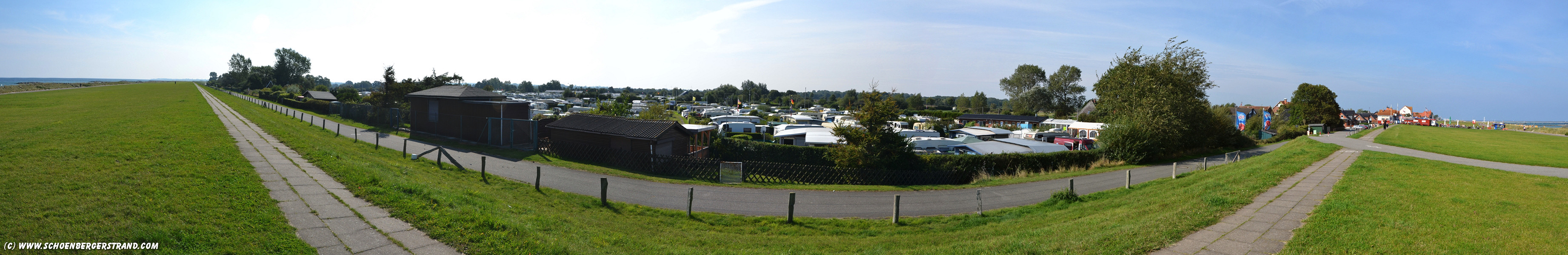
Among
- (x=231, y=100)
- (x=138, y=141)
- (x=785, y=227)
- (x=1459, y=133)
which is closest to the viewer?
(x=785, y=227)

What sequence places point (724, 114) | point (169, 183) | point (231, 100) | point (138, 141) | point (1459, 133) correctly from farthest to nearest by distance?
point (724, 114), point (231, 100), point (1459, 133), point (138, 141), point (169, 183)

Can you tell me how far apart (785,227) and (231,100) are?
2539 inches

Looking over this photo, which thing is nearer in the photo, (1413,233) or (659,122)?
(1413,233)

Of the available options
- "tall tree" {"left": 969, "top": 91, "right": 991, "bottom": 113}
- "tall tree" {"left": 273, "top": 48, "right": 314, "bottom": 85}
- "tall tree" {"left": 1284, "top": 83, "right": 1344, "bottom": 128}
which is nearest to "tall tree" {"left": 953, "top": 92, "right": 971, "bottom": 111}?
"tall tree" {"left": 969, "top": 91, "right": 991, "bottom": 113}

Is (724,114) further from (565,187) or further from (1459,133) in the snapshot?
(1459,133)

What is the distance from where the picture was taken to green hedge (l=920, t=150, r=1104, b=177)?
20547mm

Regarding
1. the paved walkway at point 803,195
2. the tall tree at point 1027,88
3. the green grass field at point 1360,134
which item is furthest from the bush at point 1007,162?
the tall tree at point 1027,88

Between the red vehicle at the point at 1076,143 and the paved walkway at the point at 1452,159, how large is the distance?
10416 mm

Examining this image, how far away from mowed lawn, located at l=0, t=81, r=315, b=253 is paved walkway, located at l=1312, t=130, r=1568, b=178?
2478cm

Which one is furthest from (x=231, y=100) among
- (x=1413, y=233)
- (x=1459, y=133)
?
(x=1459, y=133)

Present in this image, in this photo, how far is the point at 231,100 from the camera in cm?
5050

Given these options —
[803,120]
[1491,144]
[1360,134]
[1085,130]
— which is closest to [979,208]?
[1491,144]

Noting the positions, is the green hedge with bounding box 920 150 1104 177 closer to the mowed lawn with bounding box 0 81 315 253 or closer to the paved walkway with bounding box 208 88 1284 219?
the paved walkway with bounding box 208 88 1284 219

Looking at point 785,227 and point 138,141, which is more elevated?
point 138,141
